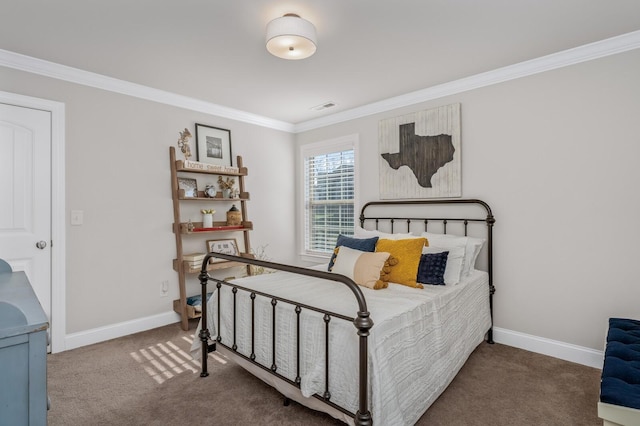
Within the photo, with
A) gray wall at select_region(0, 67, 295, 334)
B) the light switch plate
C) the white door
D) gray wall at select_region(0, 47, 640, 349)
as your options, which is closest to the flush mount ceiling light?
gray wall at select_region(0, 47, 640, 349)

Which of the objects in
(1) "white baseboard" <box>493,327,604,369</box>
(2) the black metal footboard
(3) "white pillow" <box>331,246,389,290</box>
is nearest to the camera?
(2) the black metal footboard

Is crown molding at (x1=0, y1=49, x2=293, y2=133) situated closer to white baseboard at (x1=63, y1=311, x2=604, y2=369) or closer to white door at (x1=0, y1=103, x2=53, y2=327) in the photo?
white door at (x1=0, y1=103, x2=53, y2=327)

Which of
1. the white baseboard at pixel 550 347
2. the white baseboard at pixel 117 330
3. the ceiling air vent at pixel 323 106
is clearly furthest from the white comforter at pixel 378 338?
the ceiling air vent at pixel 323 106

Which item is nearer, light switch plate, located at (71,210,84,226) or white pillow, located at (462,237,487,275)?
white pillow, located at (462,237,487,275)

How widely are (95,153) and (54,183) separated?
0.42 metres

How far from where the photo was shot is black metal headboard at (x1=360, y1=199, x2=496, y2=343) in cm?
302

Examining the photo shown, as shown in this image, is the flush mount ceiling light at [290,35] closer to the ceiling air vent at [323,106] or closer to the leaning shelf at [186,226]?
the ceiling air vent at [323,106]

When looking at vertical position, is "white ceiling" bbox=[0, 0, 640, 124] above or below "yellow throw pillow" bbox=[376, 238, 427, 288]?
above

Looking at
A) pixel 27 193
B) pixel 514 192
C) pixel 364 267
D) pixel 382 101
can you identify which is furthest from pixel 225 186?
pixel 514 192

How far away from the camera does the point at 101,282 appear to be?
3.08 meters

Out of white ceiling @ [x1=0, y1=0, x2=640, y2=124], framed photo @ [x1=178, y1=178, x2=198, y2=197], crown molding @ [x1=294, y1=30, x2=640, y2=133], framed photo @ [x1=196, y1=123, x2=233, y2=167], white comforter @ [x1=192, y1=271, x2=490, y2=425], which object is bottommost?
white comforter @ [x1=192, y1=271, x2=490, y2=425]

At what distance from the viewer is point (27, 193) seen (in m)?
2.71

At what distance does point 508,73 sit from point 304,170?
274cm

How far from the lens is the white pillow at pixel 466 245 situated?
2.82m
